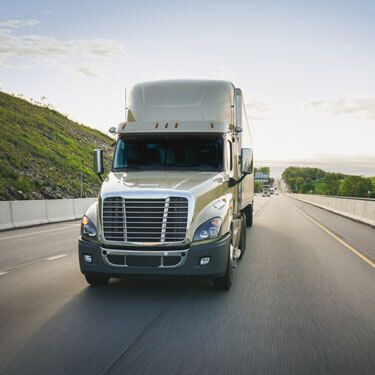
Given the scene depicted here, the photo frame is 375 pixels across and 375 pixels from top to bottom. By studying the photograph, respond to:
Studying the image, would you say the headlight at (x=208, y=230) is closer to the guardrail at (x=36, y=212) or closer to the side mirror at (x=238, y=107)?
the side mirror at (x=238, y=107)

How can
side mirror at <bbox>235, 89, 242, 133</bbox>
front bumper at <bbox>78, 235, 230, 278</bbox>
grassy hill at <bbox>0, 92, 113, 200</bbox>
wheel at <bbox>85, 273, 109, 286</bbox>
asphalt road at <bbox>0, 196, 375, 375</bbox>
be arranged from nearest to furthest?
1. asphalt road at <bbox>0, 196, 375, 375</bbox>
2. front bumper at <bbox>78, 235, 230, 278</bbox>
3. wheel at <bbox>85, 273, 109, 286</bbox>
4. side mirror at <bbox>235, 89, 242, 133</bbox>
5. grassy hill at <bbox>0, 92, 113, 200</bbox>

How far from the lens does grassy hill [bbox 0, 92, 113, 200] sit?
31748 millimetres

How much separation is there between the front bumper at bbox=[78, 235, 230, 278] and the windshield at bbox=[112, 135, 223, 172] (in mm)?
1731

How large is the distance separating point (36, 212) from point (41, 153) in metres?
21.9

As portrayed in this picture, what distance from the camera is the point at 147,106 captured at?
9062 millimetres

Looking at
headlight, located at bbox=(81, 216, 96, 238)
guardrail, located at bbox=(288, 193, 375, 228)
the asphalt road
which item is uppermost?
headlight, located at bbox=(81, 216, 96, 238)

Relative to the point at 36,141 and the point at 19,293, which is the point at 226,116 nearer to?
the point at 19,293

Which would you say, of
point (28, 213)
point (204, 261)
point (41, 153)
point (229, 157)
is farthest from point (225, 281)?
point (41, 153)

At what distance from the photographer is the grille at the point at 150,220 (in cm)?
682

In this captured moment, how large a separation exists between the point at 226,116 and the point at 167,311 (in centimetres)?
428

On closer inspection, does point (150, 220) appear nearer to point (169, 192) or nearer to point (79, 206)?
point (169, 192)

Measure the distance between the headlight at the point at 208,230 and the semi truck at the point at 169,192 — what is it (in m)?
0.01

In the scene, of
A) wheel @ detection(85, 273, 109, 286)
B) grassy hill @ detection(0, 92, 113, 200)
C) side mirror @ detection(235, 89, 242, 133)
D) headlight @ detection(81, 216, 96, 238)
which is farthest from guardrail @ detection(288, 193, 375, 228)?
grassy hill @ detection(0, 92, 113, 200)

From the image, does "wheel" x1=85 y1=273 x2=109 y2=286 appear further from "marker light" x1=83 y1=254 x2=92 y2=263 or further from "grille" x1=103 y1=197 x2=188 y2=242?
"grille" x1=103 y1=197 x2=188 y2=242
